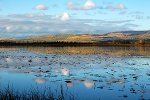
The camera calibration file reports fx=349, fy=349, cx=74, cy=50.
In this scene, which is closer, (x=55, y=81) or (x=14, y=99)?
(x=14, y=99)

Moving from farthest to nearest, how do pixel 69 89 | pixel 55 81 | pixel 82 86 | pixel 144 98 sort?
pixel 55 81, pixel 82 86, pixel 69 89, pixel 144 98

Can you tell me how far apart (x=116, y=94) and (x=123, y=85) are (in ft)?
9.17

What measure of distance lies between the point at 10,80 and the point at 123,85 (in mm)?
6104

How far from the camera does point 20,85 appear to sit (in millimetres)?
17250

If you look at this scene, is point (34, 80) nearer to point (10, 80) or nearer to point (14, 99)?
point (10, 80)

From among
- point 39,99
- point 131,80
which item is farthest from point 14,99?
point 131,80

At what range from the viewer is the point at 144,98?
46.1 ft

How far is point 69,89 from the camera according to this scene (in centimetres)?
1600

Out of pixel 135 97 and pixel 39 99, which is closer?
pixel 39 99

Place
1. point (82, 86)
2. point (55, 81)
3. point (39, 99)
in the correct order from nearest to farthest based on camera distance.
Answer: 1. point (39, 99)
2. point (82, 86)
3. point (55, 81)

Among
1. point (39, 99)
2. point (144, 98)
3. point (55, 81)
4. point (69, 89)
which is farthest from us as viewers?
point (55, 81)

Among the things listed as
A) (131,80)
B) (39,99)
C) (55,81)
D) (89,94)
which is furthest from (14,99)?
(131,80)

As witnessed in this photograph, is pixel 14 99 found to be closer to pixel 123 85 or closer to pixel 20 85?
pixel 20 85

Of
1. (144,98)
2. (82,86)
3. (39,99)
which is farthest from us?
(82,86)
